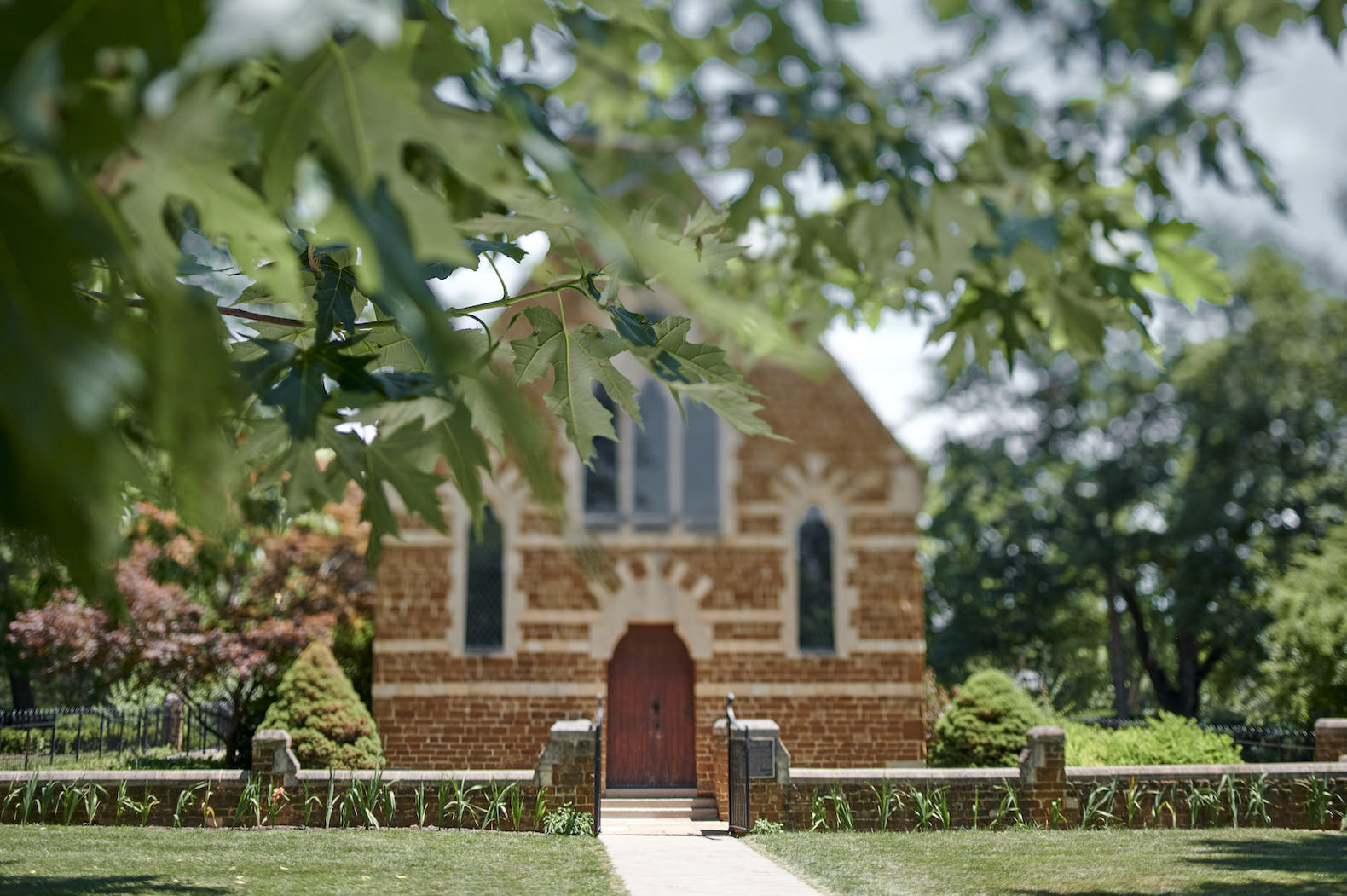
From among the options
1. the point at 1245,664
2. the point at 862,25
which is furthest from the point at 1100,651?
the point at 862,25

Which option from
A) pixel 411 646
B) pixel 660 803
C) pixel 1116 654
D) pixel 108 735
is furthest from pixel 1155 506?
pixel 108 735

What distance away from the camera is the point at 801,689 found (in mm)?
16031

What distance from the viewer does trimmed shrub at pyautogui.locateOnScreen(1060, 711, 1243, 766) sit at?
15.0 metres

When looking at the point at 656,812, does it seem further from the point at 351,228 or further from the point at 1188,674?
the point at 1188,674

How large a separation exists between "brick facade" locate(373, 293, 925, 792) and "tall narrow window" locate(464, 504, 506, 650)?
0.46 ft

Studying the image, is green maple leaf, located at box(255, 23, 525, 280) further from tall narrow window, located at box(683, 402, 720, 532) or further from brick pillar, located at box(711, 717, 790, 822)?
tall narrow window, located at box(683, 402, 720, 532)

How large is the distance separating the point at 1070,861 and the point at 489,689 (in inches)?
335

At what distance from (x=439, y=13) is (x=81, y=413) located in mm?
908

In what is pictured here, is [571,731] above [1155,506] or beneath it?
beneath

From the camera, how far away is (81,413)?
93cm

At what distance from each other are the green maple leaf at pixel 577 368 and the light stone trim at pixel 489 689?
13.7 metres

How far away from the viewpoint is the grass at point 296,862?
310 inches

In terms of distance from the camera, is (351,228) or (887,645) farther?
(887,645)

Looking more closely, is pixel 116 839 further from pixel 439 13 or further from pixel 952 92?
pixel 439 13
